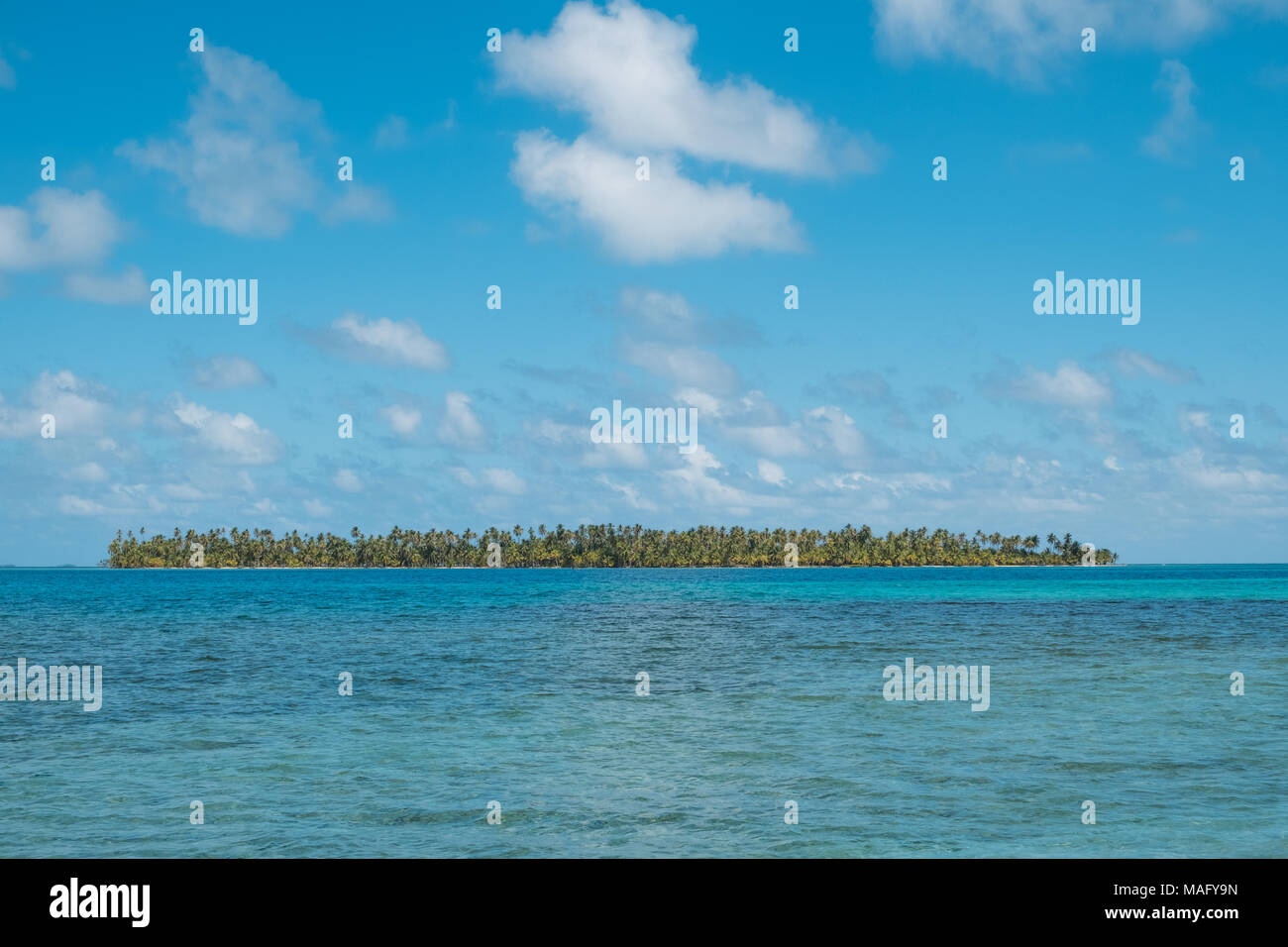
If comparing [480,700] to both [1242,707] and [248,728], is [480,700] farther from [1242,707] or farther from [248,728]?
[1242,707]

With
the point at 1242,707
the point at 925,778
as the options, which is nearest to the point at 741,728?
the point at 925,778

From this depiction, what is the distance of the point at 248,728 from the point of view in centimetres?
2667
